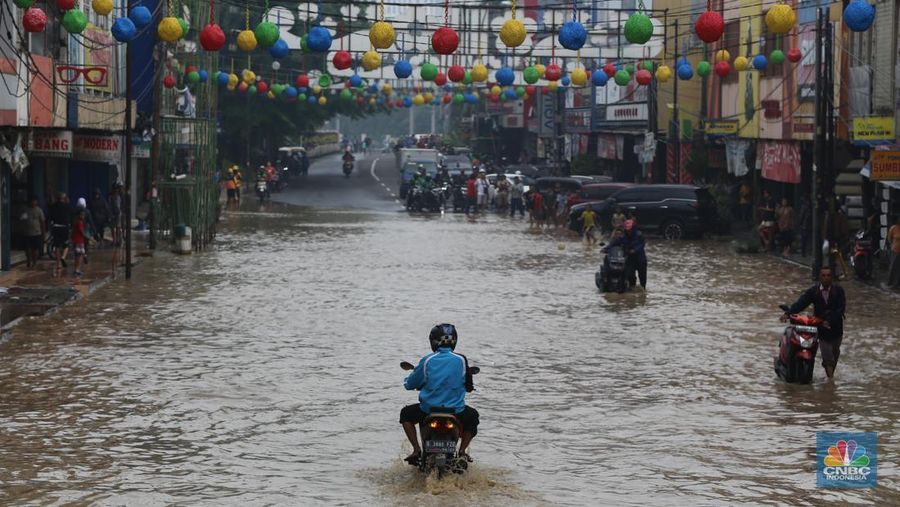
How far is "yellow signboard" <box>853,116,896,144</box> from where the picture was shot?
109 ft

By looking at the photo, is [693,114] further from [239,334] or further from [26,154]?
[239,334]

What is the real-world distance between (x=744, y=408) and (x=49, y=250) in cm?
2370

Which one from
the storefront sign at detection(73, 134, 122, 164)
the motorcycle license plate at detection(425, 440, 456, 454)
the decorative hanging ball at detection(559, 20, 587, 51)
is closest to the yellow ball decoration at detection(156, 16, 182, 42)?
the decorative hanging ball at detection(559, 20, 587, 51)

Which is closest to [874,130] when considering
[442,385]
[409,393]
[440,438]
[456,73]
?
[456,73]

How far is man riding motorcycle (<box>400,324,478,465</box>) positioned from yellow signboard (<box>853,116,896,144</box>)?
919 inches

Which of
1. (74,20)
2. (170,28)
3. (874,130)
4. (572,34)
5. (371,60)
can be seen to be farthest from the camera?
(874,130)

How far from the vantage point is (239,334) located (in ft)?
72.1

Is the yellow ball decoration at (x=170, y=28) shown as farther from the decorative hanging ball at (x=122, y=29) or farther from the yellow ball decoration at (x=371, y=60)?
the yellow ball decoration at (x=371, y=60)

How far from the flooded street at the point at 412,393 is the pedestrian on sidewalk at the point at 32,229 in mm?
2358

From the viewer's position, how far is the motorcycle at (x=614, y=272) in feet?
94.1

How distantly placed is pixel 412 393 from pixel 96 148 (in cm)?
2297

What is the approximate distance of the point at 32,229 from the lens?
32.7 metres

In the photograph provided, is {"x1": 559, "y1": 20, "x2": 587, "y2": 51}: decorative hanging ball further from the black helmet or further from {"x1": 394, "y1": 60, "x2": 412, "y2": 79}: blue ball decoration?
the black helmet

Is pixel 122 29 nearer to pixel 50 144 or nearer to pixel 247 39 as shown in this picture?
pixel 247 39
